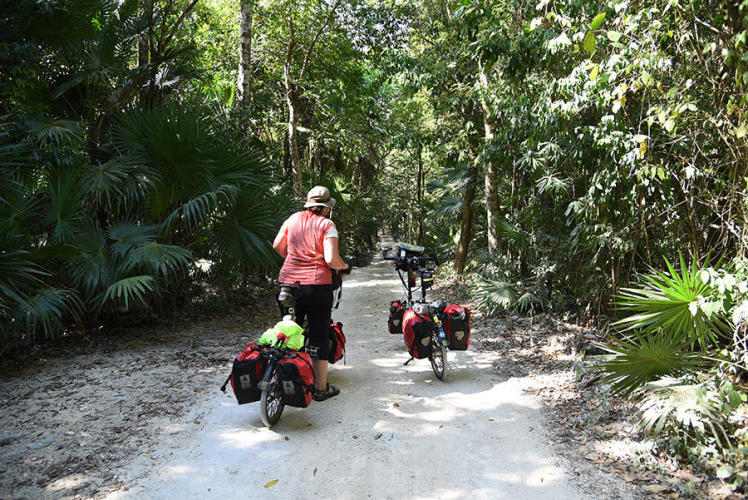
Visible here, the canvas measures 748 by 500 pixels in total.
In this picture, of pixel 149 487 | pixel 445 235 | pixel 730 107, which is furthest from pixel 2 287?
pixel 445 235

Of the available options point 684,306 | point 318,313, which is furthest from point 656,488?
point 318,313

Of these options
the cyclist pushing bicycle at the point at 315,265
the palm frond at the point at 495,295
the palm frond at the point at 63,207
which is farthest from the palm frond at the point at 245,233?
the palm frond at the point at 495,295

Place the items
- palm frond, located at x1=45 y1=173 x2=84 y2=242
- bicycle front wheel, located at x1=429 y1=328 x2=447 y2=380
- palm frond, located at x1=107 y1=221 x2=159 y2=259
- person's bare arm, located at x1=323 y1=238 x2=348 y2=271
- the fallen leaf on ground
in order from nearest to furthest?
the fallen leaf on ground < person's bare arm, located at x1=323 y1=238 x2=348 y2=271 < bicycle front wheel, located at x1=429 y1=328 x2=447 y2=380 < palm frond, located at x1=45 y1=173 x2=84 y2=242 < palm frond, located at x1=107 y1=221 x2=159 y2=259

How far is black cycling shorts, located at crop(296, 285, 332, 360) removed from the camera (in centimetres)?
451

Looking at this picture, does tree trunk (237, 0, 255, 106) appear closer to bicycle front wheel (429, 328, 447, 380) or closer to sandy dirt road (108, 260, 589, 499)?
sandy dirt road (108, 260, 589, 499)

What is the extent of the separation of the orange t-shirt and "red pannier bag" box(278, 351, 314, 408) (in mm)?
845

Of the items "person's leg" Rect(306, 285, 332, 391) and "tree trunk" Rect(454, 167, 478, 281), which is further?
"tree trunk" Rect(454, 167, 478, 281)

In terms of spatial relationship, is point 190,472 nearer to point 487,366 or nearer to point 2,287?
point 2,287

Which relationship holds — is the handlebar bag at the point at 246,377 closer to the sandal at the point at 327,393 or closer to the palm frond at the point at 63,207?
the sandal at the point at 327,393

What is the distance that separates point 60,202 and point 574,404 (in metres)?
6.37

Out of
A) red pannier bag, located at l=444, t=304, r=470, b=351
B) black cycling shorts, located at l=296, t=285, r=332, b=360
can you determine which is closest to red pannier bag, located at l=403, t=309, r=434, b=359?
red pannier bag, located at l=444, t=304, r=470, b=351

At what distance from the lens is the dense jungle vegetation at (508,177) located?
376 centimetres

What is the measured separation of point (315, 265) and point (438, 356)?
6.23 ft

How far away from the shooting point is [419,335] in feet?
16.6
